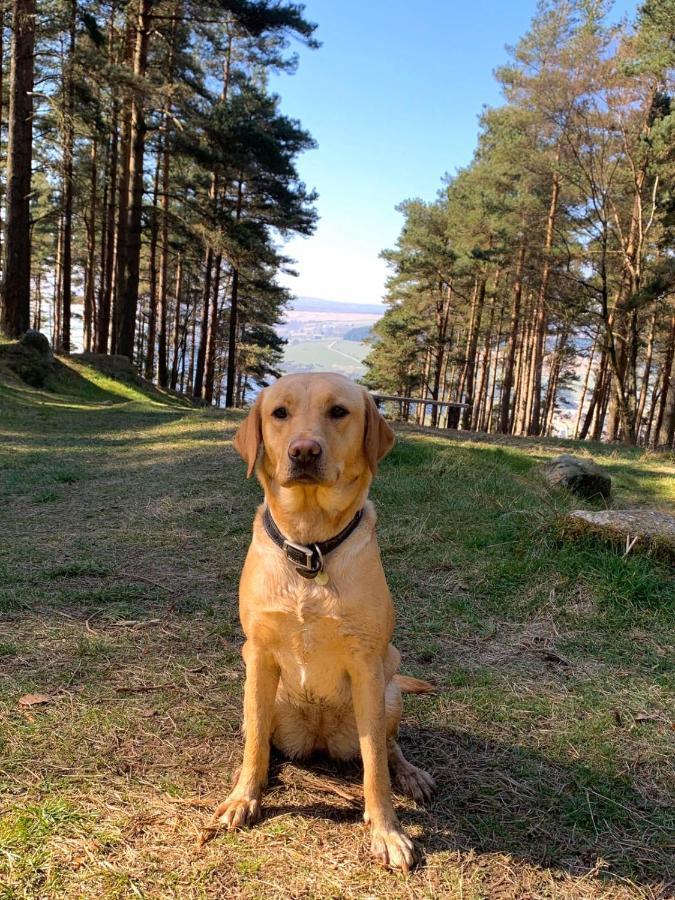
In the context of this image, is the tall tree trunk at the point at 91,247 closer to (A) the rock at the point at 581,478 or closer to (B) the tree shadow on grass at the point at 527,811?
(A) the rock at the point at 581,478

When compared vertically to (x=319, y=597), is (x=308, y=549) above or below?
above

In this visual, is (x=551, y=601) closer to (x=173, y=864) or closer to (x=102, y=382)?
(x=173, y=864)

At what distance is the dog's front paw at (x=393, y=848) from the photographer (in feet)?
6.59

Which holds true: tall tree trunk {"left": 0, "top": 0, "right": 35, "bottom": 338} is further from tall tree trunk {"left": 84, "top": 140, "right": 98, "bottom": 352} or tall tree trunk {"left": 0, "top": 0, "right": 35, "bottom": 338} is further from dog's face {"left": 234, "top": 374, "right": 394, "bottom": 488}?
dog's face {"left": 234, "top": 374, "right": 394, "bottom": 488}

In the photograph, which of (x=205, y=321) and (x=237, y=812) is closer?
(x=237, y=812)

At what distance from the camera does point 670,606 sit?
4066 millimetres

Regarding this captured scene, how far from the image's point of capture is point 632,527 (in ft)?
15.1

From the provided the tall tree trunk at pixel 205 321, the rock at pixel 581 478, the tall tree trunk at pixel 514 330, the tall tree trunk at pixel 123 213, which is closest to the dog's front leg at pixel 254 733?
the rock at pixel 581 478

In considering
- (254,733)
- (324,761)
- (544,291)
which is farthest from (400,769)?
(544,291)

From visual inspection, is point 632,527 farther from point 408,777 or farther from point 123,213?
Answer: point 123,213

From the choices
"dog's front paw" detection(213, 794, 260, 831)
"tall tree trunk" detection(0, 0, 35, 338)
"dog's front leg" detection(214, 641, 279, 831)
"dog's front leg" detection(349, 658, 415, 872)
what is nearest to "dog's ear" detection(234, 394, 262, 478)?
"dog's front leg" detection(214, 641, 279, 831)

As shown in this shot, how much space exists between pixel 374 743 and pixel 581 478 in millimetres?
5600

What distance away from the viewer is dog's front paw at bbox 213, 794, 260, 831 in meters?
2.13

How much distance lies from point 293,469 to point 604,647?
268 cm
